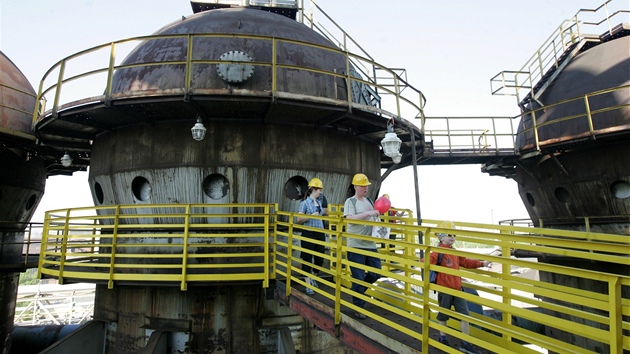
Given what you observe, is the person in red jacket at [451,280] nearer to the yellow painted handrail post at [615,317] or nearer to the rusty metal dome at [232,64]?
the yellow painted handrail post at [615,317]

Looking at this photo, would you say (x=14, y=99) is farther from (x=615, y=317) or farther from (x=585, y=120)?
(x=585, y=120)

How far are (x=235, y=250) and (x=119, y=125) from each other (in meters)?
4.20

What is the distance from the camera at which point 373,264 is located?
4.80 m

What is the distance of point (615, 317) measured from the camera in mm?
2070

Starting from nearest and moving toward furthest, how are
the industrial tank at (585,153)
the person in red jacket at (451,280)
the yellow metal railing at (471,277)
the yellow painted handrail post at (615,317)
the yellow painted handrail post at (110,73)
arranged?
the yellow painted handrail post at (615,317)
the yellow metal railing at (471,277)
the person in red jacket at (451,280)
the yellow painted handrail post at (110,73)
the industrial tank at (585,153)

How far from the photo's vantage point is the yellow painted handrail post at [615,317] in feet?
6.71

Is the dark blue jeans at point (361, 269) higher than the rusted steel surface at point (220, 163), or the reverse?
the rusted steel surface at point (220, 163)

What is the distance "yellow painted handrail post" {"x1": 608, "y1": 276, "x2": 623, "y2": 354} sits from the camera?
80.5 inches

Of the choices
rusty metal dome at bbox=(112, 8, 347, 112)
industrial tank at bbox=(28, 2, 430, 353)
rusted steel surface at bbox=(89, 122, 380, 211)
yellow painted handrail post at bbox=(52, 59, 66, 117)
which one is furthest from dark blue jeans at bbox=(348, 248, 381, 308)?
yellow painted handrail post at bbox=(52, 59, 66, 117)

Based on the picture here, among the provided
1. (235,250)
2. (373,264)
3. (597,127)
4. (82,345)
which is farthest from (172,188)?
(597,127)

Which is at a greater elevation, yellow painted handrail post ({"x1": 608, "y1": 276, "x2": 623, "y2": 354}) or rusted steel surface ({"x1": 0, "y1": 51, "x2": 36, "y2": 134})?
rusted steel surface ({"x1": 0, "y1": 51, "x2": 36, "y2": 134})

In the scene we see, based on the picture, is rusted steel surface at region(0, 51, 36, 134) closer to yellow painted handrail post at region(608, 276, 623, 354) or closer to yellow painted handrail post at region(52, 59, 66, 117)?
yellow painted handrail post at region(52, 59, 66, 117)

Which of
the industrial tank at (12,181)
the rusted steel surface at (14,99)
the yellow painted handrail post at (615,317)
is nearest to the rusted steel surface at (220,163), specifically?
the industrial tank at (12,181)

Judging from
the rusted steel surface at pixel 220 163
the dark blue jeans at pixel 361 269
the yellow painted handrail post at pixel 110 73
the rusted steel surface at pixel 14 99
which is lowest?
the dark blue jeans at pixel 361 269
